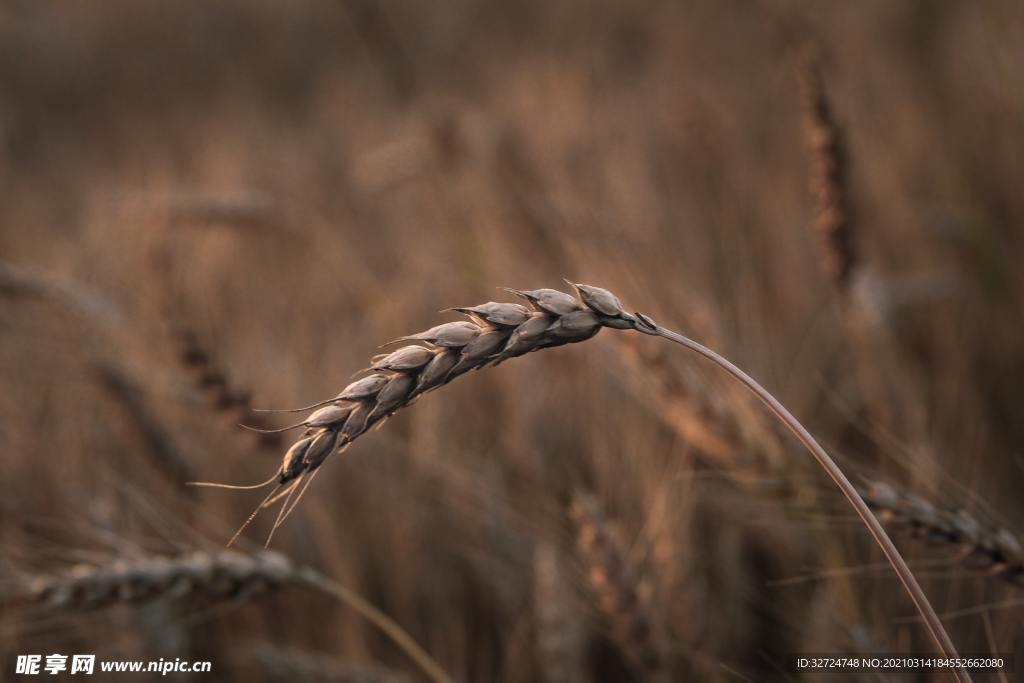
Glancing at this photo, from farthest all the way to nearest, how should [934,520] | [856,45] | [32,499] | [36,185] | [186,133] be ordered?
1. [186,133]
2. [36,185]
3. [856,45]
4. [32,499]
5. [934,520]

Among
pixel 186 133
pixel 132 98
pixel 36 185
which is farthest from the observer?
pixel 132 98

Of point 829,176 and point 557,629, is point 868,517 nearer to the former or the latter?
point 557,629

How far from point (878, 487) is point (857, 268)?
78cm

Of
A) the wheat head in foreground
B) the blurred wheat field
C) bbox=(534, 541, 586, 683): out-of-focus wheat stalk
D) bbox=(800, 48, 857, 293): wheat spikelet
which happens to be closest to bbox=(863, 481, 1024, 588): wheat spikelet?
the blurred wheat field

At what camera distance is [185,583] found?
2.90ft

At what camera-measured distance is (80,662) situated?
3.98 feet

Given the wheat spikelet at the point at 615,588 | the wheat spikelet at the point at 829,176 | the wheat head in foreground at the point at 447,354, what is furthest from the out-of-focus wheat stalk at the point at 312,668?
the wheat spikelet at the point at 829,176

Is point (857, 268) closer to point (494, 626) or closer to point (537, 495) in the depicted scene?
point (537, 495)

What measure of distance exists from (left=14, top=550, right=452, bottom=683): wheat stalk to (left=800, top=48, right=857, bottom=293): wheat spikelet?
3.15 ft

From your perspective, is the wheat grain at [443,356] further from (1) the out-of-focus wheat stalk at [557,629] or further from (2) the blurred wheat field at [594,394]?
(1) the out-of-focus wheat stalk at [557,629]

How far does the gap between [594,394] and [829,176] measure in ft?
2.13

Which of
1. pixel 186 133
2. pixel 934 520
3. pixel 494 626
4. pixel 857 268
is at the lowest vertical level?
pixel 494 626

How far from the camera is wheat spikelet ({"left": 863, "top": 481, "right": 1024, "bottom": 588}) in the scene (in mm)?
710

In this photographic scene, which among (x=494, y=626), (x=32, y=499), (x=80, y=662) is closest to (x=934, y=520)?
(x=494, y=626)
